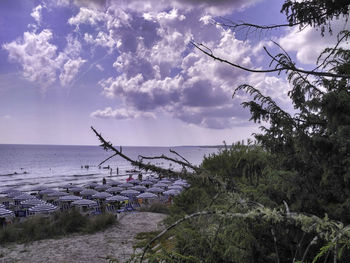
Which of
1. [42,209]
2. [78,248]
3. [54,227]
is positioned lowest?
[42,209]

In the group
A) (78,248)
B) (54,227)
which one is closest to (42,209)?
(54,227)

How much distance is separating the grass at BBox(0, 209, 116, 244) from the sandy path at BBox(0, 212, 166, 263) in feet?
1.90

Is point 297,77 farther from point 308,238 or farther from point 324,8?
point 308,238

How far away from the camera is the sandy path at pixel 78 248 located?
9555 mm

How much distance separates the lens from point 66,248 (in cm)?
1074

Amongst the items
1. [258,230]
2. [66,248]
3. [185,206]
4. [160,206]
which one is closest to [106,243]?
[66,248]

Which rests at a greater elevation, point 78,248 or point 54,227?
point 54,227

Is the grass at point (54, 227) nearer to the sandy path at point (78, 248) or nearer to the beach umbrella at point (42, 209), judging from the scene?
the sandy path at point (78, 248)

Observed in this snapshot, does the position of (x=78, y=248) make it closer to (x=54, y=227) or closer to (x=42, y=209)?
(x=54, y=227)

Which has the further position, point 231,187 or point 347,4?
point 347,4

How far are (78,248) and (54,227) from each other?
3048mm

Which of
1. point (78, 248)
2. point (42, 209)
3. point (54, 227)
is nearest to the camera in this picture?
point (78, 248)

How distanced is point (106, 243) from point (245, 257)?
10.4m

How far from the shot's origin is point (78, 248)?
10.8 metres
